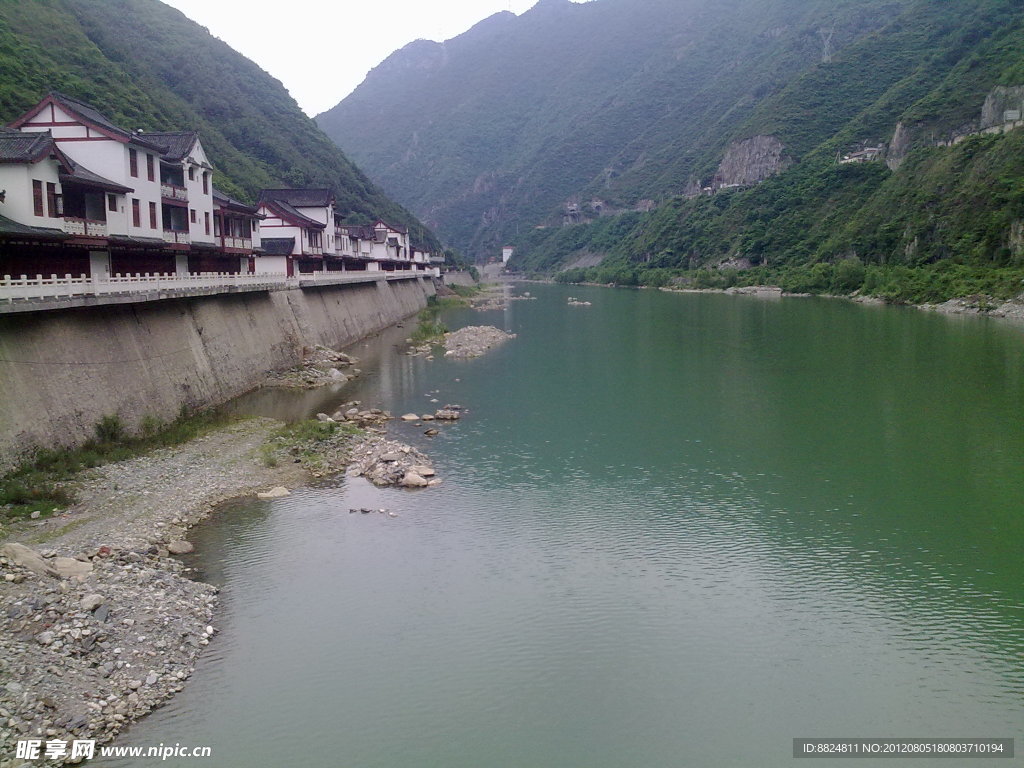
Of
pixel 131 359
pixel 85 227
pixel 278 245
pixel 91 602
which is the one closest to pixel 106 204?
pixel 85 227

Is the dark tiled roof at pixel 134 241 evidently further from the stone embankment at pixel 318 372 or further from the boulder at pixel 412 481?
the boulder at pixel 412 481

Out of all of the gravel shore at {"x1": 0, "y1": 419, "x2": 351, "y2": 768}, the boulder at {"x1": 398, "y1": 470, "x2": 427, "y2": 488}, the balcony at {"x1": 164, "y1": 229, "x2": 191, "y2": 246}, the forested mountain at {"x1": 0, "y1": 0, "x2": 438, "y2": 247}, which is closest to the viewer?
the gravel shore at {"x1": 0, "y1": 419, "x2": 351, "y2": 768}

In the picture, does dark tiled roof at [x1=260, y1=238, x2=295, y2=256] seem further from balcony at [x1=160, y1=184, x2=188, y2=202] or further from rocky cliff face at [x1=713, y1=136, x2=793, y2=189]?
rocky cliff face at [x1=713, y1=136, x2=793, y2=189]

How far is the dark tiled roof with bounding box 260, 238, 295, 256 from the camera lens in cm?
4375

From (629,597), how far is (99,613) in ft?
25.6

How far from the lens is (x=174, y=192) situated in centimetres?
2872

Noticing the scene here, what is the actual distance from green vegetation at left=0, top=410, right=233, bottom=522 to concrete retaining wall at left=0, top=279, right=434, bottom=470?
28 centimetres

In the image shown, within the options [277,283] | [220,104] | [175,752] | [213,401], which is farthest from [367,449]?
[220,104]

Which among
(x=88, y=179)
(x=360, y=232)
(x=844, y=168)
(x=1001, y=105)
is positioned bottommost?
(x=88, y=179)

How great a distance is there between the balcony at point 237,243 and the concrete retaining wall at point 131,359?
295 cm

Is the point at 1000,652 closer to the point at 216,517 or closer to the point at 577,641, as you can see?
the point at 577,641

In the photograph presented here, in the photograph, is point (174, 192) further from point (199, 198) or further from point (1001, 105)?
point (1001, 105)

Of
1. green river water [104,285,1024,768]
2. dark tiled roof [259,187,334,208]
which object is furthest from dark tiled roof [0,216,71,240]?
dark tiled roof [259,187,334,208]

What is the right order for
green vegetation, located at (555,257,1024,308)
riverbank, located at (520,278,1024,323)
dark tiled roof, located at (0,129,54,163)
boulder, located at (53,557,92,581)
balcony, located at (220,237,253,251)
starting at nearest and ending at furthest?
boulder, located at (53,557,92,581)
dark tiled roof, located at (0,129,54,163)
balcony, located at (220,237,253,251)
riverbank, located at (520,278,1024,323)
green vegetation, located at (555,257,1024,308)
